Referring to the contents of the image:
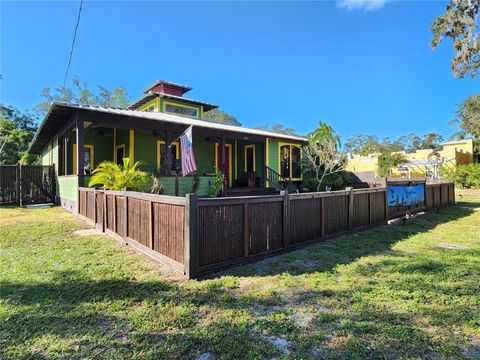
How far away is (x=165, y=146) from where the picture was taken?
12273 millimetres

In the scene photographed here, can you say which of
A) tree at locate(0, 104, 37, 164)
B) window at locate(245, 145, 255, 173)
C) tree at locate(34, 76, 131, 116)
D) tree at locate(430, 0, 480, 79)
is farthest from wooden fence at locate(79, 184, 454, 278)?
tree at locate(34, 76, 131, 116)

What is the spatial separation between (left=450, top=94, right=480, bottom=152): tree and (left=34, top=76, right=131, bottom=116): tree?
36449mm

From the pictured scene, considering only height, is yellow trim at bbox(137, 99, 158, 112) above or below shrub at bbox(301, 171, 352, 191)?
above

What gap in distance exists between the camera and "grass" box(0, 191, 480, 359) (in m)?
2.33

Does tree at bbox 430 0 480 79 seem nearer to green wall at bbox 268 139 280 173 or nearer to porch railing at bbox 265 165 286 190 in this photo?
green wall at bbox 268 139 280 173

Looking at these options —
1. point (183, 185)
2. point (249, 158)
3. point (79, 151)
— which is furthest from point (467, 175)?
point (79, 151)

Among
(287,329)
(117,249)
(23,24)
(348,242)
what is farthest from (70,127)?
(287,329)

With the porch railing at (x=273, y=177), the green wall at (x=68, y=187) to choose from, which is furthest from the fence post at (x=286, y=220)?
the porch railing at (x=273, y=177)

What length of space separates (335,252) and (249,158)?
11660mm

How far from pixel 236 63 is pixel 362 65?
960 centimetres

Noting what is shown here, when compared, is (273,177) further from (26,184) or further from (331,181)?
(26,184)

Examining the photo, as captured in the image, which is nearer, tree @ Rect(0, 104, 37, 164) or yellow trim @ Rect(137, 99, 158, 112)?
yellow trim @ Rect(137, 99, 158, 112)

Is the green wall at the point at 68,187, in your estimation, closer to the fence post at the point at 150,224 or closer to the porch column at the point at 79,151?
the porch column at the point at 79,151

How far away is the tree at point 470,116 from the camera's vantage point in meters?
24.1
